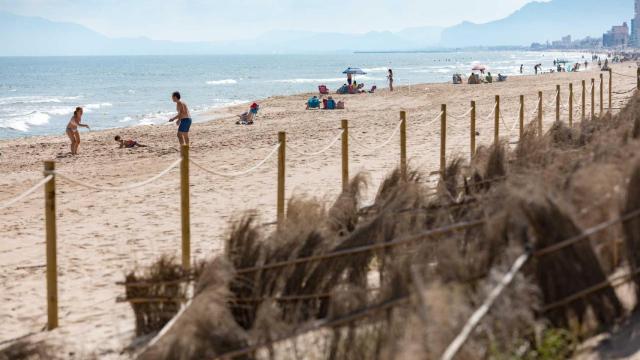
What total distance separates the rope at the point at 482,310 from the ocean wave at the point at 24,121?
3009 cm

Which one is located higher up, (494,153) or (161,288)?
(494,153)

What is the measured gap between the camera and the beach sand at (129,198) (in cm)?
560

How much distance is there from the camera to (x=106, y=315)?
5387 millimetres

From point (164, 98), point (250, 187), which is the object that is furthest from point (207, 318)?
point (164, 98)

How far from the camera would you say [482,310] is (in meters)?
3.38

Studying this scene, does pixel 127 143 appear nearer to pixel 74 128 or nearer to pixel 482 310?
pixel 74 128

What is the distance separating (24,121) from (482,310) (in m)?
34.3

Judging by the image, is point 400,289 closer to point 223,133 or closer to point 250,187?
point 250,187

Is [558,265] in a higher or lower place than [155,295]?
higher

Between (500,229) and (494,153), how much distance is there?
3.28 meters

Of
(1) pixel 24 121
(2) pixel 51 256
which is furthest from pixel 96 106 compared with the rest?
(2) pixel 51 256

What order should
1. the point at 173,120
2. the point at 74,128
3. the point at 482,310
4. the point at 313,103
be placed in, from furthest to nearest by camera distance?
the point at 313,103, the point at 173,120, the point at 74,128, the point at 482,310

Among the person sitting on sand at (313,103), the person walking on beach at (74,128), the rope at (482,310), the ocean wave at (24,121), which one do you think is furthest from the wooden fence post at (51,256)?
the ocean wave at (24,121)

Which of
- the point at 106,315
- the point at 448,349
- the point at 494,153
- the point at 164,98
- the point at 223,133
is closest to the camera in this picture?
the point at 448,349
